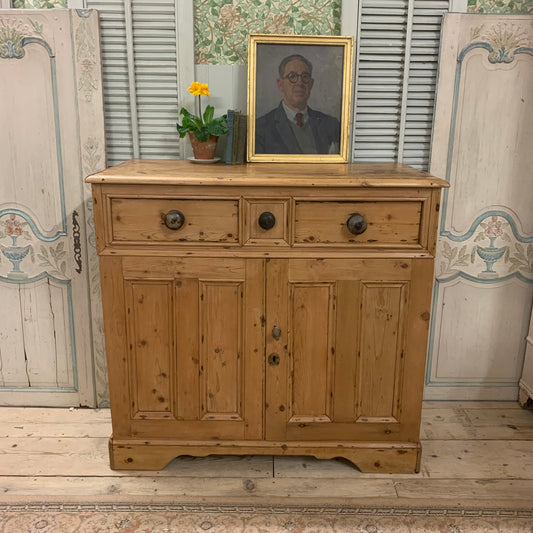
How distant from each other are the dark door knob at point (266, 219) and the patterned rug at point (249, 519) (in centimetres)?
100

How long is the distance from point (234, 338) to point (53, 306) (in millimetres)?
989

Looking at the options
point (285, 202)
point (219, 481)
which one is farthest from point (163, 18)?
point (219, 481)

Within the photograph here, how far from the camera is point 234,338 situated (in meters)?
2.00

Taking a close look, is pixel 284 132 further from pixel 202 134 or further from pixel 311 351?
pixel 311 351

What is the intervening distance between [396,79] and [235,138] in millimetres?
737

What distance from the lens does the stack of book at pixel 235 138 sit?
85.7 inches

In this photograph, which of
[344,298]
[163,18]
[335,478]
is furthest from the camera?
[163,18]

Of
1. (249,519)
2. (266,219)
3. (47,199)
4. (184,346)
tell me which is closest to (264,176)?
(266,219)

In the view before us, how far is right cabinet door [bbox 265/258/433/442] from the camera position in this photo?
194 cm

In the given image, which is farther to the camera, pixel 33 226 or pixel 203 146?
pixel 33 226

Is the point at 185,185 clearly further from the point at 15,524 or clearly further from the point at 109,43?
the point at 15,524

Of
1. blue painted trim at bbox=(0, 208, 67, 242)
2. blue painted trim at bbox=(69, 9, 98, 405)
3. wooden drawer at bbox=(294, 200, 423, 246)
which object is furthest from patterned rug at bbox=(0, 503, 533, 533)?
blue painted trim at bbox=(0, 208, 67, 242)

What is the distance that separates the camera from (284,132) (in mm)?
2268

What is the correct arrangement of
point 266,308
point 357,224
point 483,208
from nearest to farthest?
point 357,224, point 266,308, point 483,208
